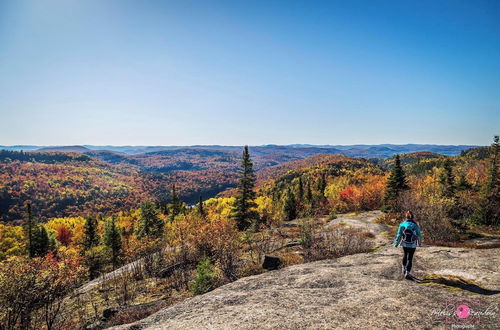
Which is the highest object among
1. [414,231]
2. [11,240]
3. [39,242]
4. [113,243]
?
[414,231]

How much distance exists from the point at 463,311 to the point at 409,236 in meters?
3.09

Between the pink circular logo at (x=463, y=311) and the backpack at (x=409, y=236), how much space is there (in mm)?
2739

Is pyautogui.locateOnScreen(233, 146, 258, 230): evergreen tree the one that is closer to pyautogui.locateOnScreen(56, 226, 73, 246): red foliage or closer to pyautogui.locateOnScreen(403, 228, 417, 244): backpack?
pyautogui.locateOnScreen(403, 228, 417, 244): backpack

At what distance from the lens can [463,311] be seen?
7539mm

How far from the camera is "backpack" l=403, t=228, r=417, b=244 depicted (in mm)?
10219

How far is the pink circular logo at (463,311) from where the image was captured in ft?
24.0

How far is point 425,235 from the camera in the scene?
20969 mm

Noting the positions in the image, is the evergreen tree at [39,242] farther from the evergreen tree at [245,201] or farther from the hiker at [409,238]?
the hiker at [409,238]

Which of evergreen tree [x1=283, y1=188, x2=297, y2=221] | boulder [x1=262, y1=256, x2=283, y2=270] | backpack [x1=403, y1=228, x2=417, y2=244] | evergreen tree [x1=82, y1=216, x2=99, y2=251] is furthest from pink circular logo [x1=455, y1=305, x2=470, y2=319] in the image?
evergreen tree [x1=82, y1=216, x2=99, y2=251]

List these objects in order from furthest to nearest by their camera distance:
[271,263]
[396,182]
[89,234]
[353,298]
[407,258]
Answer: [89,234] < [396,182] < [271,263] < [407,258] < [353,298]

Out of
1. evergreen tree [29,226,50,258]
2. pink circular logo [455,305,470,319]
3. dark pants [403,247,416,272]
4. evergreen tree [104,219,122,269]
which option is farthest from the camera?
evergreen tree [29,226,50,258]

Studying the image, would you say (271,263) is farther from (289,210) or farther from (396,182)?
(289,210)

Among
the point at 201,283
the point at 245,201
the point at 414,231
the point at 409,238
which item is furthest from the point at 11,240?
the point at 414,231

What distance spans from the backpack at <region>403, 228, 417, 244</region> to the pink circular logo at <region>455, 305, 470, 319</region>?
2739 millimetres
